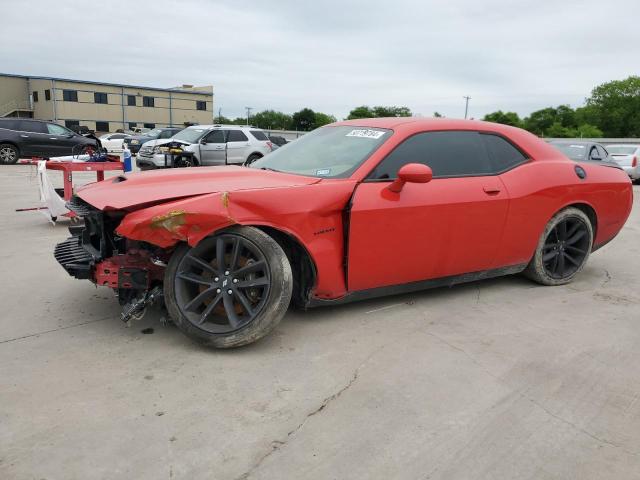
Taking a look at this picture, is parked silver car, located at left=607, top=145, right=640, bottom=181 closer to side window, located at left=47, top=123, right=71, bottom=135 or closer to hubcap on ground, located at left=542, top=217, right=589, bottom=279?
hubcap on ground, located at left=542, top=217, right=589, bottom=279

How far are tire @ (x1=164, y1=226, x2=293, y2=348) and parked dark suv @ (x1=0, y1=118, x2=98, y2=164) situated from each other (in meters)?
15.9

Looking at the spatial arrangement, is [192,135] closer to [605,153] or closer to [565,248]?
[605,153]

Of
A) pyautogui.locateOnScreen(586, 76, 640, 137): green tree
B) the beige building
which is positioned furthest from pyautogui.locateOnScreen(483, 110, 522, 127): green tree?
the beige building

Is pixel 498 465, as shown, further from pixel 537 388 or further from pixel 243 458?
pixel 243 458

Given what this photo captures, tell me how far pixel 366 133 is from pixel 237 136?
1255 cm

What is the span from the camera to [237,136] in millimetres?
16047

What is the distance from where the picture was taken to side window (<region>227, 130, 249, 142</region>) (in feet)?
52.0

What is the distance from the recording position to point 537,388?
2.90 m

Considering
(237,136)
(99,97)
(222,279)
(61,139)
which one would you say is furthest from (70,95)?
(222,279)

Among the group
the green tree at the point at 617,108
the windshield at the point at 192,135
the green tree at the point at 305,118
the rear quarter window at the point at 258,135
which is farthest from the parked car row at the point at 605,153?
the green tree at the point at 305,118

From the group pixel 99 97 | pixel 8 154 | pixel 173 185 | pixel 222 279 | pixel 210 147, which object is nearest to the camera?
pixel 222 279

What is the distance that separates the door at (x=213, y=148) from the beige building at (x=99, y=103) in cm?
3995

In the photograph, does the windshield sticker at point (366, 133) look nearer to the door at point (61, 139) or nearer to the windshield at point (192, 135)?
the windshield at point (192, 135)

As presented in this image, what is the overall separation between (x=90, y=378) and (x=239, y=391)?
828mm
